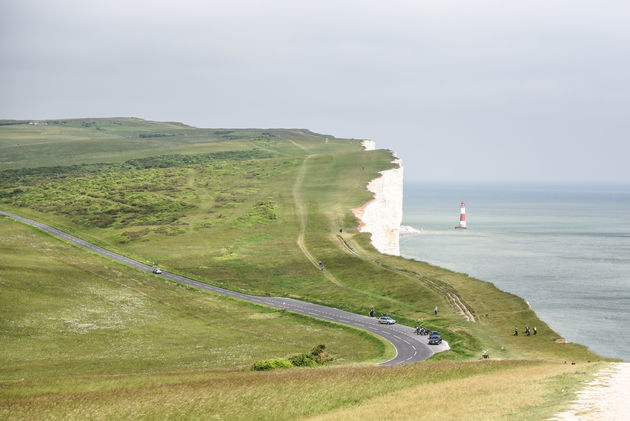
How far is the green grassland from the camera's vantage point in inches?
1571

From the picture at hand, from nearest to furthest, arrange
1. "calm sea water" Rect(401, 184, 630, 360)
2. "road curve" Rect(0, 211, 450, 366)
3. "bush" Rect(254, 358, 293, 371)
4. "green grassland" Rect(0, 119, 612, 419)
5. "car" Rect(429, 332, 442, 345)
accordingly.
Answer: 1. "green grassland" Rect(0, 119, 612, 419)
2. "bush" Rect(254, 358, 293, 371)
3. "road curve" Rect(0, 211, 450, 366)
4. "car" Rect(429, 332, 442, 345)
5. "calm sea water" Rect(401, 184, 630, 360)

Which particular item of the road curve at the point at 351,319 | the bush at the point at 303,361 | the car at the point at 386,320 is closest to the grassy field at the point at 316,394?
the bush at the point at 303,361

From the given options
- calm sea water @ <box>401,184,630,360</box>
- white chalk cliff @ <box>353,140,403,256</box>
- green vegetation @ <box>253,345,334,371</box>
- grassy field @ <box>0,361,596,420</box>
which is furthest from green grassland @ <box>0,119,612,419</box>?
calm sea water @ <box>401,184,630,360</box>

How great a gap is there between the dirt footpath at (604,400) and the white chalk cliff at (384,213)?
10085 cm

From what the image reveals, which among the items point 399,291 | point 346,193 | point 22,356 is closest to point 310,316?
point 399,291

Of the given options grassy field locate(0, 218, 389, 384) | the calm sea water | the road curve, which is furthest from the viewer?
the calm sea water

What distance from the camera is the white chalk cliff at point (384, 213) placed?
14825 cm

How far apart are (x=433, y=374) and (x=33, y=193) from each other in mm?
162508

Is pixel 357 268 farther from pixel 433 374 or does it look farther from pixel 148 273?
pixel 433 374

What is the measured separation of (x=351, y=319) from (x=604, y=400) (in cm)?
4845

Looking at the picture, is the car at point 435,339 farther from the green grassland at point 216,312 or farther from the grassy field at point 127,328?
the grassy field at point 127,328

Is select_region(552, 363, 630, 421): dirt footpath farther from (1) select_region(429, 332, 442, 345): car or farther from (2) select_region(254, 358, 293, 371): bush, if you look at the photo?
(1) select_region(429, 332, 442, 345): car

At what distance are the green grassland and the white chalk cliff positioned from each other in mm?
5301

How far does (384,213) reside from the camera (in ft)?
526
